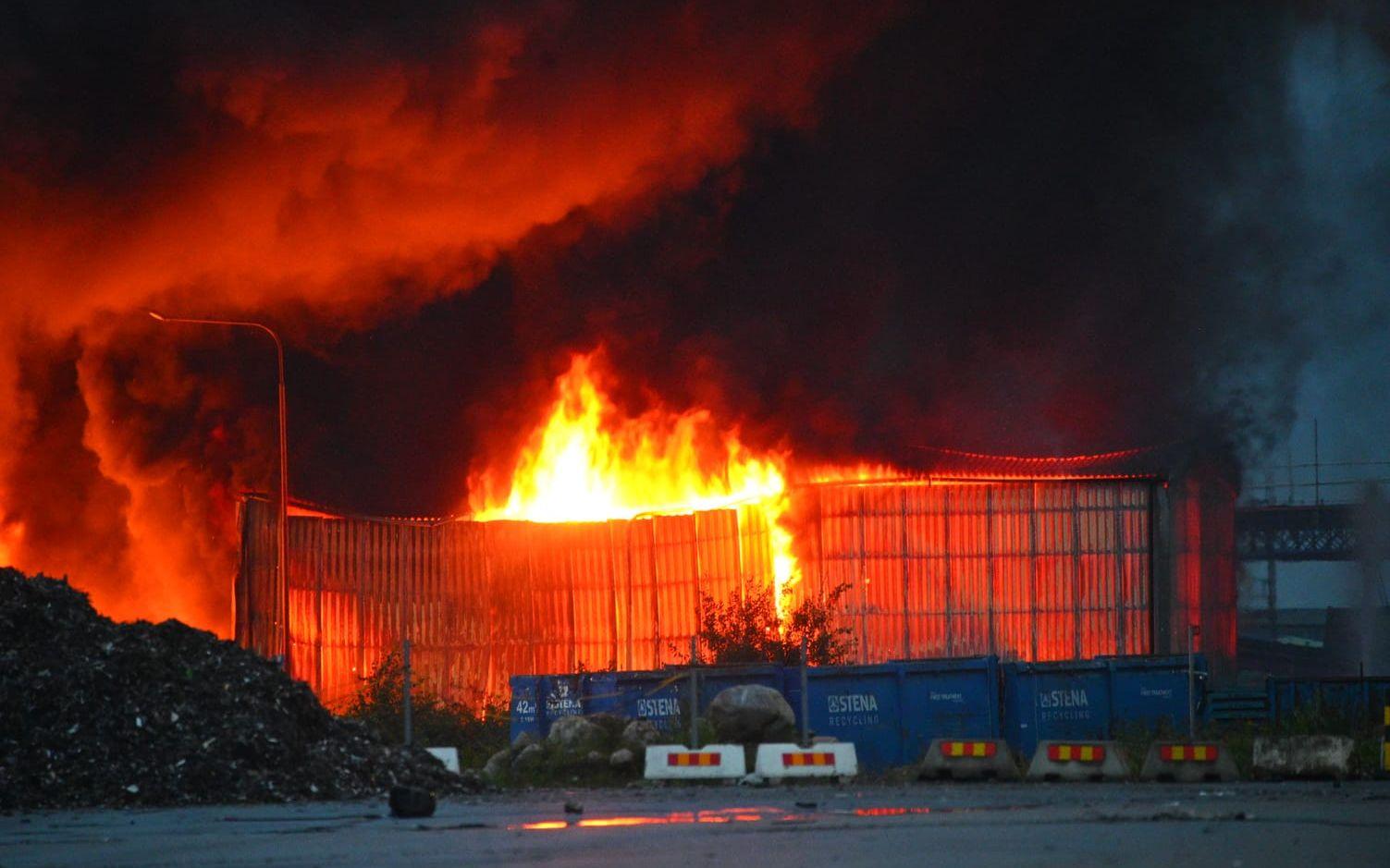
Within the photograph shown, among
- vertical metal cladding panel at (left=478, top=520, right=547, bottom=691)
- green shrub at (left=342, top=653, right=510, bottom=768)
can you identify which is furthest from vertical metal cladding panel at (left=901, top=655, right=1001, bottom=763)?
vertical metal cladding panel at (left=478, top=520, right=547, bottom=691)

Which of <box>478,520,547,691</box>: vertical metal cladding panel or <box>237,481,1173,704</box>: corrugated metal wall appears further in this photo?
<box>478,520,547,691</box>: vertical metal cladding panel

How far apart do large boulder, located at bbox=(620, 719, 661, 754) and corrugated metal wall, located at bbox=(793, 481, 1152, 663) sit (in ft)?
39.5

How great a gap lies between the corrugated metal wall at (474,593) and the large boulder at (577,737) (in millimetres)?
13621

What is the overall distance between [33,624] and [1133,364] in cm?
2893

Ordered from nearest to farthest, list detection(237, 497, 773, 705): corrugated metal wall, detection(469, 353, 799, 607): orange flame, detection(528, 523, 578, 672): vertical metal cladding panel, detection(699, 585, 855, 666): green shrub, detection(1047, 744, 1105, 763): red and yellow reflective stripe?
detection(1047, 744, 1105, 763): red and yellow reflective stripe, detection(699, 585, 855, 666): green shrub, detection(237, 497, 773, 705): corrugated metal wall, detection(528, 523, 578, 672): vertical metal cladding panel, detection(469, 353, 799, 607): orange flame

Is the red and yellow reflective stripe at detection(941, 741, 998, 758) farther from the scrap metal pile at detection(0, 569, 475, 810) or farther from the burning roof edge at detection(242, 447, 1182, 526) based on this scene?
the burning roof edge at detection(242, 447, 1182, 526)

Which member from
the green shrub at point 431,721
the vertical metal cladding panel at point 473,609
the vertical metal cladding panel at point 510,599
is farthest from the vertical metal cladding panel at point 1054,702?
the vertical metal cladding panel at point 473,609

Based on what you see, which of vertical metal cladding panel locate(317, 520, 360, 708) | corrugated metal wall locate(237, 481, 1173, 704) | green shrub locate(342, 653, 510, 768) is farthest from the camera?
vertical metal cladding panel locate(317, 520, 360, 708)

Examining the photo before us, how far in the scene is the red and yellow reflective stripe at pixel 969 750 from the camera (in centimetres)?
2181

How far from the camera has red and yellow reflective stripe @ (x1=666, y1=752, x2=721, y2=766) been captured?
2150 cm

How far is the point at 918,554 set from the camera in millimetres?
36062

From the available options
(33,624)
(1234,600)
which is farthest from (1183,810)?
(1234,600)

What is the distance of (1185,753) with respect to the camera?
829 inches

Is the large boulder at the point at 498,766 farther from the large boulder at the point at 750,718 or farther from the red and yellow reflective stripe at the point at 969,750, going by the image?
the red and yellow reflective stripe at the point at 969,750
